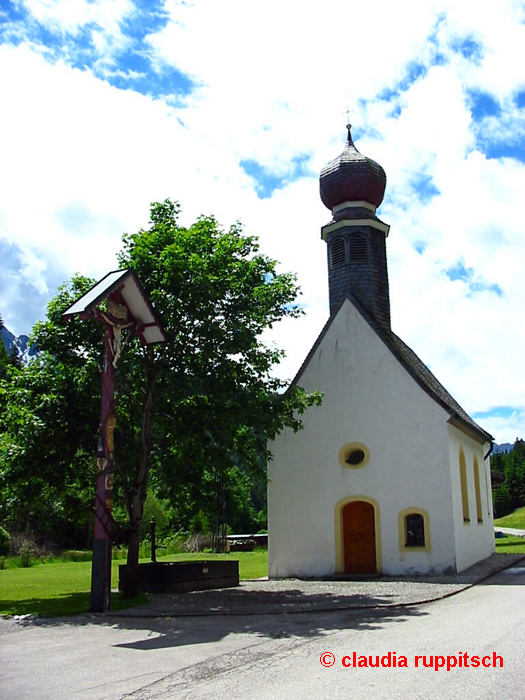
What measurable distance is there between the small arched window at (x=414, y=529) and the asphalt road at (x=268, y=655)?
8614 mm

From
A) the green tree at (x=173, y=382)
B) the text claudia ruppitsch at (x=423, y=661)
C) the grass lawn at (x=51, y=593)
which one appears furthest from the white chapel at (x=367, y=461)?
the text claudia ruppitsch at (x=423, y=661)

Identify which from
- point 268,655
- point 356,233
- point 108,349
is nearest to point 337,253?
point 356,233

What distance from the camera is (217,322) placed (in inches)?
642

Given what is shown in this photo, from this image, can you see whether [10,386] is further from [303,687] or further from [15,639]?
[303,687]

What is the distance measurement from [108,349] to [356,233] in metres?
14.4

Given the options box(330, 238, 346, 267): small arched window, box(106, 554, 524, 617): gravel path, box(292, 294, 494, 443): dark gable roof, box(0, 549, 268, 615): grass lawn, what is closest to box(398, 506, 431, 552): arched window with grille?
box(106, 554, 524, 617): gravel path

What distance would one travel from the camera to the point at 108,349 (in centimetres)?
1320

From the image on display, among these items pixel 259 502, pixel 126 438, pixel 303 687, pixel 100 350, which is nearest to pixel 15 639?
pixel 303 687

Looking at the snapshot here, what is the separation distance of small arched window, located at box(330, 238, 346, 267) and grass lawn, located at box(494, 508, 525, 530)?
54890mm

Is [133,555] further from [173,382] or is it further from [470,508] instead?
[470,508]

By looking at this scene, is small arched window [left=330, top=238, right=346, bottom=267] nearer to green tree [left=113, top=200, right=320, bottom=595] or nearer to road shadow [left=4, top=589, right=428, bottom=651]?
green tree [left=113, top=200, right=320, bottom=595]

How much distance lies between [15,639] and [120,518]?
1505 inches

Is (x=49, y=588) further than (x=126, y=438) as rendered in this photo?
Yes

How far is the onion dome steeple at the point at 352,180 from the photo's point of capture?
26.0 meters
